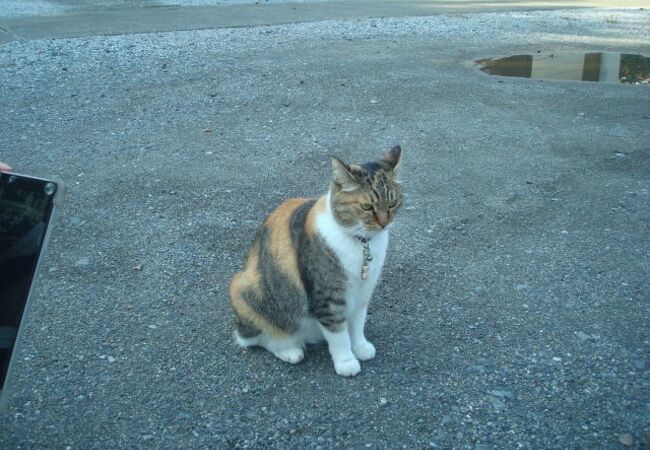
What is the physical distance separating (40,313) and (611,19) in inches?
457

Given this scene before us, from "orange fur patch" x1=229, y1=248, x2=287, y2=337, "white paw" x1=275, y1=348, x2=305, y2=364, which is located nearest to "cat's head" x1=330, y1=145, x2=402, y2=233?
"orange fur patch" x1=229, y1=248, x2=287, y2=337

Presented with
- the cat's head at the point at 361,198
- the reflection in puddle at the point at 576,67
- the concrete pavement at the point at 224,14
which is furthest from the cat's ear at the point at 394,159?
the concrete pavement at the point at 224,14

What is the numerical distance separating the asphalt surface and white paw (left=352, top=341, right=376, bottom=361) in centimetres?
5

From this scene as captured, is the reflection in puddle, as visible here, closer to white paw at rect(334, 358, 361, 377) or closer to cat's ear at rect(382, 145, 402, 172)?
cat's ear at rect(382, 145, 402, 172)

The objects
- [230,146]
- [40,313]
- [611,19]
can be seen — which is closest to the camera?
[40,313]

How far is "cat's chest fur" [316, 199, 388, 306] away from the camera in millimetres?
3006

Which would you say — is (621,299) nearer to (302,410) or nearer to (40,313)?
(302,410)

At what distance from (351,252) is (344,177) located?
1.15ft

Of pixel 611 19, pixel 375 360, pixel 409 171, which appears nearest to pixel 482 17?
pixel 611 19

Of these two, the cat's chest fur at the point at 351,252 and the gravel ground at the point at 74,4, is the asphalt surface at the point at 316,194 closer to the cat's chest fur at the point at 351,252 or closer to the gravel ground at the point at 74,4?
the cat's chest fur at the point at 351,252

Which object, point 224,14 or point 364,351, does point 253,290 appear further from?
point 224,14

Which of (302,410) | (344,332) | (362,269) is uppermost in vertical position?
(362,269)

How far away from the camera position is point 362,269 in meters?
3.02

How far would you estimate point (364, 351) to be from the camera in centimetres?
329
